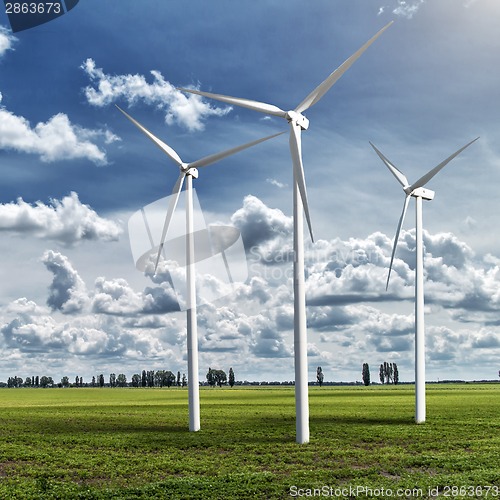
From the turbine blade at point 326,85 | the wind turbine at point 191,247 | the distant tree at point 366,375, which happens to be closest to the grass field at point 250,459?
the wind turbine at point 191,247

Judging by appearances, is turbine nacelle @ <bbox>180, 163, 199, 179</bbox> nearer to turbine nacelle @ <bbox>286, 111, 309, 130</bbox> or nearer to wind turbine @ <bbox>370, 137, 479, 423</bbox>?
turbine nacelle @ <bbox>286, 111, 309, 130</bbox>

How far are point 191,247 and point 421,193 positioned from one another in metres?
20.9

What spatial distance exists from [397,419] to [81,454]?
2651 cm

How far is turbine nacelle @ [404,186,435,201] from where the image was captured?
2012 inches

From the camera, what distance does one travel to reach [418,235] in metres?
48.8

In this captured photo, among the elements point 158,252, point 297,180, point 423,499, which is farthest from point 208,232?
point 423,499

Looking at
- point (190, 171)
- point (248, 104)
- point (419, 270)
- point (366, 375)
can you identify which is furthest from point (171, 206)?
point (366, 375)

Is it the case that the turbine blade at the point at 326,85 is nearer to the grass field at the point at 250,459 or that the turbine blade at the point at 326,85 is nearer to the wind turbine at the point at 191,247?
the wind turbine at the point at 191,247

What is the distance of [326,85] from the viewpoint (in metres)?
39.2

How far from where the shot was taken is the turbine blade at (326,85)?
38906 millimetres

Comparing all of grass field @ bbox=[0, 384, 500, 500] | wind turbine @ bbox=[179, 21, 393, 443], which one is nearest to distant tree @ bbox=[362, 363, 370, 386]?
grass field @ bbox=[0, 384, 500, 500]

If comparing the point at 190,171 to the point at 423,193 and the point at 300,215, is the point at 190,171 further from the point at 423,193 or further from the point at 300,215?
the point at 423,193

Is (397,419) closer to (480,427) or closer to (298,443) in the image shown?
(480,427)

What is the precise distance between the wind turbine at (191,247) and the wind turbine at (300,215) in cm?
181
